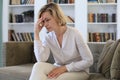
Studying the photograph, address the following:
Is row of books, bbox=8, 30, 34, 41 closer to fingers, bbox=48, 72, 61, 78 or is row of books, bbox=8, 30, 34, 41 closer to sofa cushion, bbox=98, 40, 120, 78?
sofa cushion, bbox=98, 40, 120, 78

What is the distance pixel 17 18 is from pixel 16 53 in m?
1.61

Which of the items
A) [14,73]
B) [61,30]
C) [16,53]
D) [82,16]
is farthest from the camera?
[82,16]

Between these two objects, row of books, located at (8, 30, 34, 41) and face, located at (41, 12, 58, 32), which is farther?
row of books, located at (8, 30, 34, 41)

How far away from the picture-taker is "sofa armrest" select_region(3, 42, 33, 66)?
2.86 m

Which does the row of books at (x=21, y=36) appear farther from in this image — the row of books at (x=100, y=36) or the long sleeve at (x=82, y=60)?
the long sleeve at (x=82, y=60)

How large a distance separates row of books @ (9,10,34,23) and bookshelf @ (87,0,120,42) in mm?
999

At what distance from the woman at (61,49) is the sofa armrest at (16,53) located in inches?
29.9

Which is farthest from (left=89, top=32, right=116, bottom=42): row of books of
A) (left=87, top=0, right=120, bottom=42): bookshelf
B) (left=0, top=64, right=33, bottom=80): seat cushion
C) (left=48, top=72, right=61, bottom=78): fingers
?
(left=48, top=72, right=61, bottom=78): fingers

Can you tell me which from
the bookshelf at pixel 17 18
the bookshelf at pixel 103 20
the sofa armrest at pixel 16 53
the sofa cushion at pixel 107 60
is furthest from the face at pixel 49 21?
the bookshelf at pixel 17 18

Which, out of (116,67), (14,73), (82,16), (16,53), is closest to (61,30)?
(116,67)

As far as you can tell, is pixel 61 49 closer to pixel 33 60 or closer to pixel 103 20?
pixel 33 60

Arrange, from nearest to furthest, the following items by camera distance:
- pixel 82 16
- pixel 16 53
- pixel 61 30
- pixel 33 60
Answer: pixel 61 30 < pixel 16 53 < pixel 33 60 < pixel 82 16

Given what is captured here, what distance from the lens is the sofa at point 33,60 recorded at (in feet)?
6.60

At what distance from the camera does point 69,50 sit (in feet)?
6.83
